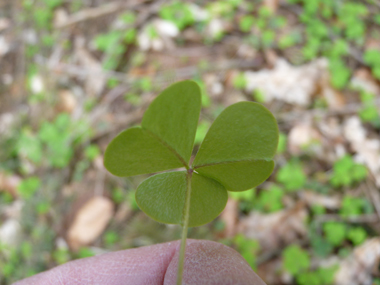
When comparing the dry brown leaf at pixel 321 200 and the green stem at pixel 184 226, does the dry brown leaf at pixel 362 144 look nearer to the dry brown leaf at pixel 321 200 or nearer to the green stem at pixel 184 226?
the dry brown leaf at pixel 321 200

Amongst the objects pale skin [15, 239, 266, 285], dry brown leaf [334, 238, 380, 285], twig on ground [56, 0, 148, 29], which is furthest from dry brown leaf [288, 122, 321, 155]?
twig on ground [56, 0, 148, 29]

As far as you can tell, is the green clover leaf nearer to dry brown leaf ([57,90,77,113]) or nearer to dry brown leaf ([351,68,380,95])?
dry brown leaf ([351,68,380,95])

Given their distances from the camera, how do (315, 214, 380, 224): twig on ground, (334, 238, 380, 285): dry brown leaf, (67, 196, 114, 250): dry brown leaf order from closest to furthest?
(334, 238, 380, 285): dry brown leaf
(315, 214, 380, 224): twig on ground
(67, 196, 114, 250): dry brown leaf

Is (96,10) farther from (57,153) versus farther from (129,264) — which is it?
Result: (129,264)

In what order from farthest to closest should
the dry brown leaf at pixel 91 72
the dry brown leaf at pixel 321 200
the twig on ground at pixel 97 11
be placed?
the twig on ground at pixel 97 11 < the dry brown leaf at pixel 91 72 < the dry brown leaf at pixel 321 200

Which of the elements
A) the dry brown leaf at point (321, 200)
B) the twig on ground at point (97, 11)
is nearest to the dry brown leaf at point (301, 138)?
the dry brown leaf at point (321, 200)

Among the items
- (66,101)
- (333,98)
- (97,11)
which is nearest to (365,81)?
(333,98)

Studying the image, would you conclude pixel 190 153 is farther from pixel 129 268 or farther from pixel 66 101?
pixel 66 101

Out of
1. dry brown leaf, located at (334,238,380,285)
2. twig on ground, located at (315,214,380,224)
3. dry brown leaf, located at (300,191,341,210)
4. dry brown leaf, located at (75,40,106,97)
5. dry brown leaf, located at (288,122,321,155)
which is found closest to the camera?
dry brown leaf, located at (334,238,380,285)
